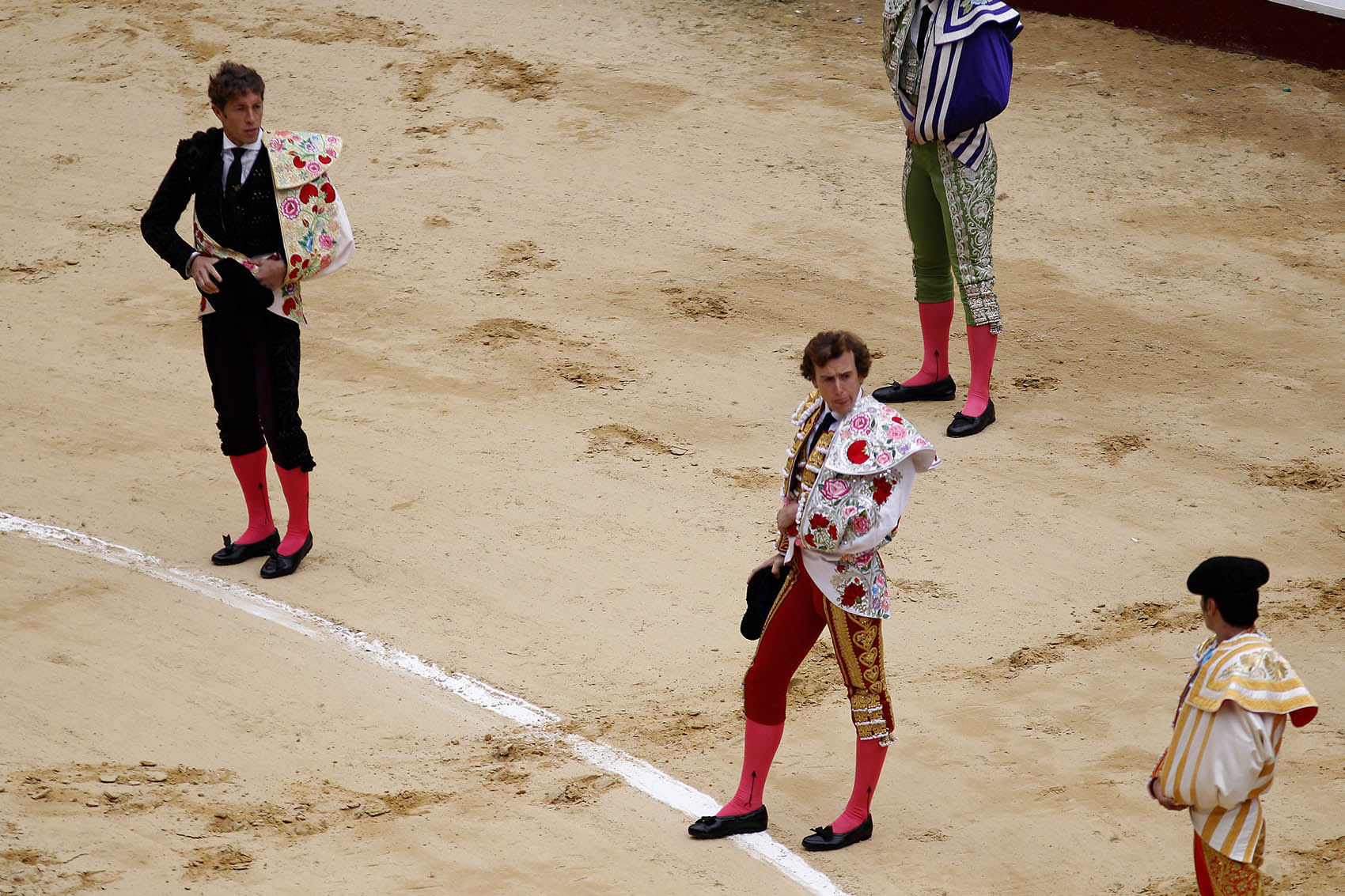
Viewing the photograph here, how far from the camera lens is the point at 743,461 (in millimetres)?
7359

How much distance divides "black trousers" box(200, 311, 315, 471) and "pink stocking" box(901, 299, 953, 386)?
11.2 ft

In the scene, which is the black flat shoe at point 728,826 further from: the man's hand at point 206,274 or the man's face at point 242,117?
the man's face at point 242,117

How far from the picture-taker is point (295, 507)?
6.25m

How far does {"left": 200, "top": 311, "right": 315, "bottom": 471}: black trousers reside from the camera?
598cm

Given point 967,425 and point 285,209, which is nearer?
point 285,209

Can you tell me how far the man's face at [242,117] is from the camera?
5.66 meters

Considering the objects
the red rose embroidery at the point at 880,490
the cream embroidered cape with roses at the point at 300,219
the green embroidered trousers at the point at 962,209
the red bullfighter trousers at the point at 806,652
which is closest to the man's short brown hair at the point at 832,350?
the red rose embroidery at the point at 880,490

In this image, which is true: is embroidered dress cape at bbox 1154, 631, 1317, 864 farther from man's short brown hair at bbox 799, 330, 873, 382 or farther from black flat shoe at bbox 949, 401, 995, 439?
black flat shoe at bbox 949, 401, 995, 439

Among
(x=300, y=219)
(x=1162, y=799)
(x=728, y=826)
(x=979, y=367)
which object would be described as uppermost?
(x=300, y=219)

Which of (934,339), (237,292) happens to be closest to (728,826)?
(237,292)

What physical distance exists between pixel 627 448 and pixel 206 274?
238 centimetres

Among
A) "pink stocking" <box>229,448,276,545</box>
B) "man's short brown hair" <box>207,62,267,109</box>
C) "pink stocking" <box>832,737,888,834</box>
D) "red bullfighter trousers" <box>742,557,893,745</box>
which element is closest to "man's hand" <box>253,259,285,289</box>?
"man's short brown hair" <box>207,62,267,109</box>

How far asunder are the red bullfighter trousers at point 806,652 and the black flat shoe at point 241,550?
2.68 meters

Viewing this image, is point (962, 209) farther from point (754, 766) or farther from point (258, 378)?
point (754, 766)
